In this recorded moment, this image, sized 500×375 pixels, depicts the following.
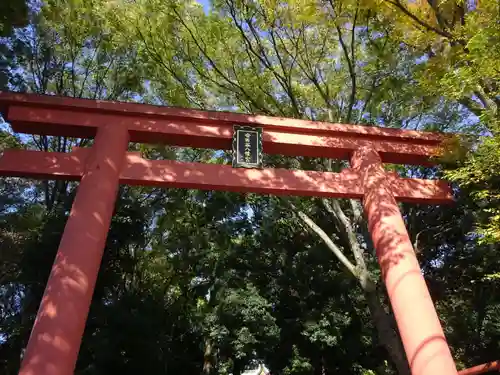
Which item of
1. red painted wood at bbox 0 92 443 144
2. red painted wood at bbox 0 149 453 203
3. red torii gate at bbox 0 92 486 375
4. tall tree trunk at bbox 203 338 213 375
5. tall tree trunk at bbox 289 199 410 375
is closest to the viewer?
red torii gate at bbox 0 92 486 375

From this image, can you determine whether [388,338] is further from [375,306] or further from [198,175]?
[198,175]

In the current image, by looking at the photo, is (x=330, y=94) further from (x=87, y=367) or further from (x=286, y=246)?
(x=87, y=367)

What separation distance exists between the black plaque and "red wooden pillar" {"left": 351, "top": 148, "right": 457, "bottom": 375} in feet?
4.81

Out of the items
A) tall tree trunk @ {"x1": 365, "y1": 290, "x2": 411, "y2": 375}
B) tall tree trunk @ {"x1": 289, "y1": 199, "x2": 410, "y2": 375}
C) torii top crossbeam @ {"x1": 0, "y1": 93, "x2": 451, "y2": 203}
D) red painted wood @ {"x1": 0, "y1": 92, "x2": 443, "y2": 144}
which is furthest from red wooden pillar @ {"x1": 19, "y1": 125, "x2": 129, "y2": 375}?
tall tree trunk @ {"x1": 365, "y1": 290, "x2": 411, "y2": 375}

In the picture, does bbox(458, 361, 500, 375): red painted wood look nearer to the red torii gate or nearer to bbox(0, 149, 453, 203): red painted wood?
the red torii gate

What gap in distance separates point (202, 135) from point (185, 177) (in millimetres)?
737

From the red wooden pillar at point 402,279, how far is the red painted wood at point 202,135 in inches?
12.5

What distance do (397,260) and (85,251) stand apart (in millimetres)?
3650

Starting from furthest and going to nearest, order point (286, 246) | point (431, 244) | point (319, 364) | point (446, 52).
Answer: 1. point (286, 246)
2. point (319, 364)
3. point (431, 244)
4. point (446, 52)

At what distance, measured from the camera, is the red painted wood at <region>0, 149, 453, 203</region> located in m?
4.92

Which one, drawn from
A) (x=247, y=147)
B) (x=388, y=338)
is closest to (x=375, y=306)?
(x=388, y=338)

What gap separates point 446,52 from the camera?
5.33 metres

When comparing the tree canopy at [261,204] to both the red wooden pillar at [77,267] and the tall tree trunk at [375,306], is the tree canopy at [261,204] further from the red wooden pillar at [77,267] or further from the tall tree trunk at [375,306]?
the red wooden pillar at [77,267]

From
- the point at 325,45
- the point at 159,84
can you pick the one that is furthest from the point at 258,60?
the point at 159,84
